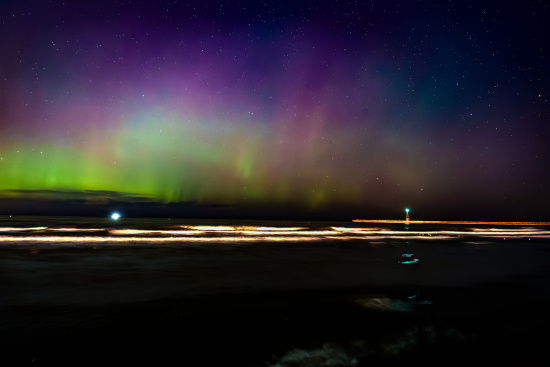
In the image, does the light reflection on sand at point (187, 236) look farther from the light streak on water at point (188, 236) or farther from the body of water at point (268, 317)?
the body of water at point (268, 317)

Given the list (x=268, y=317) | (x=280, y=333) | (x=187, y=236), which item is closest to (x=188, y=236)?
(x=187, y=236)

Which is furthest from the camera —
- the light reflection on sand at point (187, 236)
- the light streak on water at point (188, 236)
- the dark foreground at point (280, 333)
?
the light reflection on sand at point (187, 236)

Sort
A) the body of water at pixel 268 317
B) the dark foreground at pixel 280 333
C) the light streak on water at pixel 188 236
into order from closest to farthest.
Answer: the dark foreground at pixel 280 333 → the body of water at pixel 268 317 → the light streak on water at pixel 188 236

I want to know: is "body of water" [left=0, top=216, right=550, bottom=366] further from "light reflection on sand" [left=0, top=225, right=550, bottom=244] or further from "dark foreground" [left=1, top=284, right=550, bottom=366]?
"light reflection on sand" [left=0, top=225, right=550, bottom=244]

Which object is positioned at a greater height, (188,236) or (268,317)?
(268,317)

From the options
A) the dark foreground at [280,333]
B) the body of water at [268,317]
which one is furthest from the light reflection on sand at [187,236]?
the dark foreground at [280,333]

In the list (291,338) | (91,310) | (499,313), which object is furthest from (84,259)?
(499,313)

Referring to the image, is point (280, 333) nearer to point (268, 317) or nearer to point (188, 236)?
point (268, 317)

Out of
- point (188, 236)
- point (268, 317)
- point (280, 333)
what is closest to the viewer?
point (280, 333)

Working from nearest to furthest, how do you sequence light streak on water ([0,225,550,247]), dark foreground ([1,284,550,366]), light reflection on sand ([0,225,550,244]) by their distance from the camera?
dark foreground ([1,284,550,366])
light streak on water ([0,225,550,247])
light reflection on sand ([0,225,550,244])

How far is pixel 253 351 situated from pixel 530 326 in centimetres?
535

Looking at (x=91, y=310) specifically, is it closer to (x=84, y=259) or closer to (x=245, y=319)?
(x=245, y=319)

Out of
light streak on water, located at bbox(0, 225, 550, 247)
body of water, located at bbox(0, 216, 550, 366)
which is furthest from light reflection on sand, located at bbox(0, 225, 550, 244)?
body of water, located at bbox(0, 216, 550, 366)

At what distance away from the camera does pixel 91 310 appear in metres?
7.55
